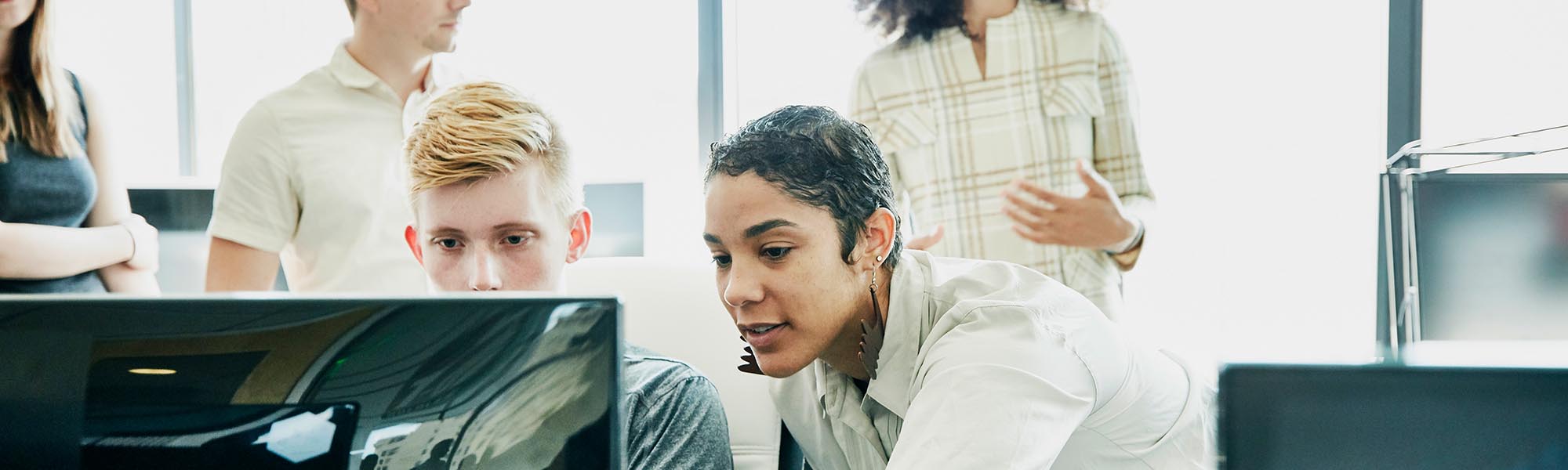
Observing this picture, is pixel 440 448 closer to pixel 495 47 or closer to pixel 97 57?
pixel 495 47

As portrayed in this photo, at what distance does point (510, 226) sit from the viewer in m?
1.31

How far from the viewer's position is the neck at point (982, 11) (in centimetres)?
195

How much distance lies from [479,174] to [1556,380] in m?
1.03

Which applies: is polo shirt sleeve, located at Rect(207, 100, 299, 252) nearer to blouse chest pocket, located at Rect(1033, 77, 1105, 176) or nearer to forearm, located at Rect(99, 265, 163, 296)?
forearm, located at Rect(99, 265, 163, 296)

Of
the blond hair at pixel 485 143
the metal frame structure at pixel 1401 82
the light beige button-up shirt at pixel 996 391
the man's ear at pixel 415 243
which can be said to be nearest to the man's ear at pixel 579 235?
the blond hair at pixel 485 143

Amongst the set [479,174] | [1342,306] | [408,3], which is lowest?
[1342,306]

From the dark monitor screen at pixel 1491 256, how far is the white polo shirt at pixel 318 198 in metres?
1.59

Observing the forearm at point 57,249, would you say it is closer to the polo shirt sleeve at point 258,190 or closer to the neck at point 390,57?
the polo shirt sleeve at point 258,190

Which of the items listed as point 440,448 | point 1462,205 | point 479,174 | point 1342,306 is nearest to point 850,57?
point 1342,306

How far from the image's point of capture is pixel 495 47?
3570 mm

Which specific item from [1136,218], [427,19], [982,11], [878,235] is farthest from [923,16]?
[878,235]

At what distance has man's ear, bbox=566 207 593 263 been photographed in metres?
1.41

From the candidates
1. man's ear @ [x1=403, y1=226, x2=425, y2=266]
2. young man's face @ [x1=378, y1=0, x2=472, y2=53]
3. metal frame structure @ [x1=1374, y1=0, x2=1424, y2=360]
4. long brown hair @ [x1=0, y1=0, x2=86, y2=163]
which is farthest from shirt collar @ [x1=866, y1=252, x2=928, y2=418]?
metal frame structure @ [x1=1374, y1=0, x2=1424, y2=360]

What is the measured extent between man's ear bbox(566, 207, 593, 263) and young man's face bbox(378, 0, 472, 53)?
43 centimetres
